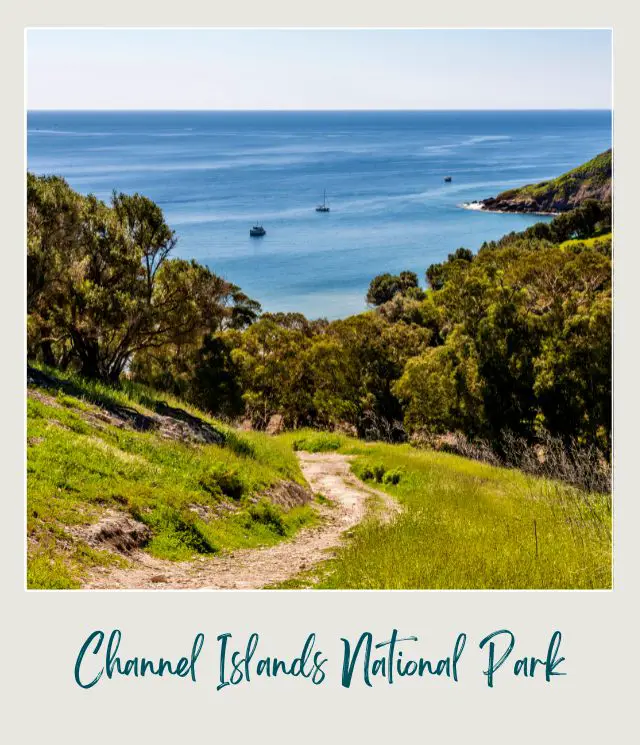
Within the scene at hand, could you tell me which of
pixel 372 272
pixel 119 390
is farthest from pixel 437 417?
pixel 372 272

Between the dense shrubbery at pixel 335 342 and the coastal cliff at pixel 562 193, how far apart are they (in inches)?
2870

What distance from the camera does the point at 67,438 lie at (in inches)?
440

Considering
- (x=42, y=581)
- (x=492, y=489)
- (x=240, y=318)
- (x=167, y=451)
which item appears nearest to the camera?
(x=42, y=581)

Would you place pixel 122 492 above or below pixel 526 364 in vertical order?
below

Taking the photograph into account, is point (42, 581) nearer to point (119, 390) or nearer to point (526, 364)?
point (119, 390)

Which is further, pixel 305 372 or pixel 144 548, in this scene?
pixel 305 372

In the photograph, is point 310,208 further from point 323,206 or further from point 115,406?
point 115,406

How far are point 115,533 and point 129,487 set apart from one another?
1570 millimetres

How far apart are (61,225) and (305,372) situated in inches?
728

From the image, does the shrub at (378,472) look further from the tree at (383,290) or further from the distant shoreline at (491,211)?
the distant shoreline at (491,211)

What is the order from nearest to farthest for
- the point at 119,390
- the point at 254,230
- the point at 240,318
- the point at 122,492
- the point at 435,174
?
the point at 122,492
the point at 119,390
the point at 240,318
the point at 254,230
the point at 435,174

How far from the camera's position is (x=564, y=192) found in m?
112

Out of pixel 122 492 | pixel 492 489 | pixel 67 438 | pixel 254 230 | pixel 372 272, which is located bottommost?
pixel 492 489

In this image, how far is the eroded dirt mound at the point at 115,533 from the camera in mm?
8625
